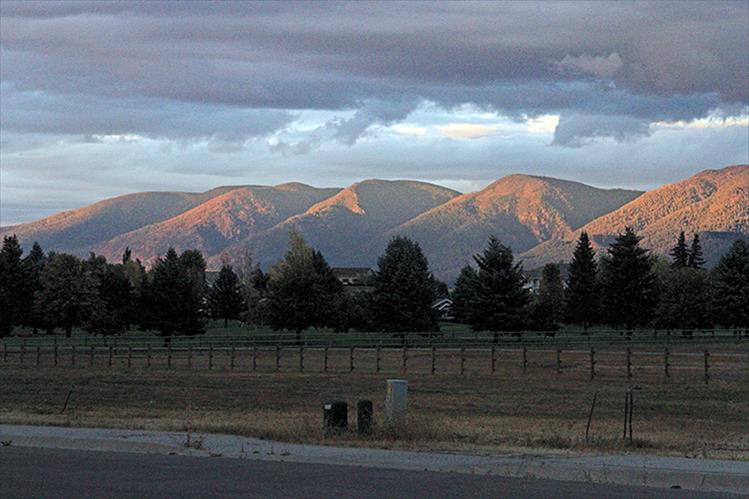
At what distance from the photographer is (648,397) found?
1705 inches

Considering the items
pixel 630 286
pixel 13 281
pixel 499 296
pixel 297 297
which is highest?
pixel 630 286

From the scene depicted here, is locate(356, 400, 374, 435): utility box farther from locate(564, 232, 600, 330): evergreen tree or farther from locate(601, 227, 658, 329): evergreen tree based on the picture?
locate(564, 232, 600, 330): evergreen tree

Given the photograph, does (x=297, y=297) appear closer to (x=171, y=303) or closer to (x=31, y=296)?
(x=171, y=303)

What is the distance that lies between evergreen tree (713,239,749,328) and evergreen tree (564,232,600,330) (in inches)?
478

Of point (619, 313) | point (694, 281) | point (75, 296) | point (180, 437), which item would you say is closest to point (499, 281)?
point (619, 313)

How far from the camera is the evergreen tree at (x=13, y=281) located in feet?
384

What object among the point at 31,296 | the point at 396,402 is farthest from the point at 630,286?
the point at 396,402

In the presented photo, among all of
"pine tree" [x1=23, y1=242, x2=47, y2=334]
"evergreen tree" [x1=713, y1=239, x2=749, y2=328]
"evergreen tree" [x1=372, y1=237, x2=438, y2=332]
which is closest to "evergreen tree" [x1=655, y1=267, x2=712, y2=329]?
"evergreen tree" [x1=713, y1=239, x2=749, y2=328]

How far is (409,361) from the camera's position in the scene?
6969cm

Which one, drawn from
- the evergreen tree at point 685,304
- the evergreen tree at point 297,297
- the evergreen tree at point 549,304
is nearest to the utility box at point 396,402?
the evergreen tree at point 297,297

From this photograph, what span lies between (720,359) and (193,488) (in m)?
58.2

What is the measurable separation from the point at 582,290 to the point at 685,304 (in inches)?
429

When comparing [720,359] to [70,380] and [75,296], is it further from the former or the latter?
[75,296]

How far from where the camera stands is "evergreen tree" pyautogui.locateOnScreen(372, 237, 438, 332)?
10069cm
